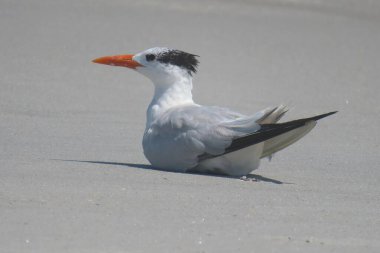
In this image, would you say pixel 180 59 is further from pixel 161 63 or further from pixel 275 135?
pixel 275 135

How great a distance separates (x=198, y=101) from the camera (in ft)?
32.6

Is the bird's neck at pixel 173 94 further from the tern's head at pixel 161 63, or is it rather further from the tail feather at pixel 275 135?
the tail feather at pixel 275 135

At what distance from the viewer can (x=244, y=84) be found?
1048 centimetres

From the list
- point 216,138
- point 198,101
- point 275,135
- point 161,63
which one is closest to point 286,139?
point 275,135

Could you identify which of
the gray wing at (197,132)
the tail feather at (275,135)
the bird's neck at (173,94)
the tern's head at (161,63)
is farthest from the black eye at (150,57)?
the tail feather at (275,135)

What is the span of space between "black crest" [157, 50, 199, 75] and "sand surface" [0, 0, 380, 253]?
0.70 metres

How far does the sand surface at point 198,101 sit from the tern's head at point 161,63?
603 mm

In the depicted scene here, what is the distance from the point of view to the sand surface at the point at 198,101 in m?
5.08

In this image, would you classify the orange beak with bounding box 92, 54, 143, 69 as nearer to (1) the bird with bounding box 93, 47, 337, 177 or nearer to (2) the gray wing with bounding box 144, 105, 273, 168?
(1) the bird with bounding box 93, 47, 337, 177

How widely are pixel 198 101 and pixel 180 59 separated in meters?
2.62

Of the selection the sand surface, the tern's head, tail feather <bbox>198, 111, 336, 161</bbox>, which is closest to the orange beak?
the tern's head

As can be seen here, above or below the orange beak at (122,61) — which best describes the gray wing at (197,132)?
below

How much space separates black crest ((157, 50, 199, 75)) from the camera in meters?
7.28

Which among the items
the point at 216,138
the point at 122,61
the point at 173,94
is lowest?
the point at 216,138
